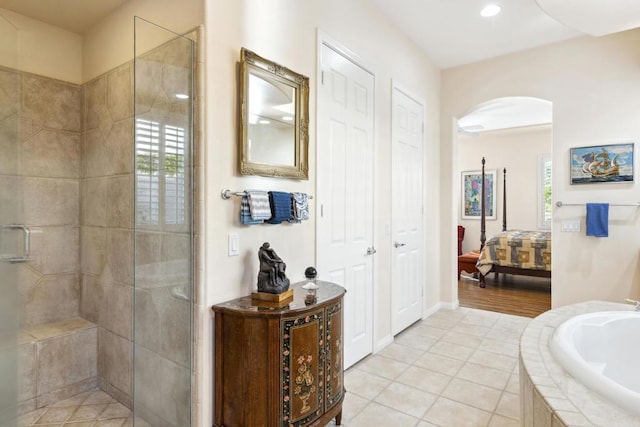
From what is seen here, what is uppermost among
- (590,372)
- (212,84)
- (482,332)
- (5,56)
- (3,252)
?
(5,56)

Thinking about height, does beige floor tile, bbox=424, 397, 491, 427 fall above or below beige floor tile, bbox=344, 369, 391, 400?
below

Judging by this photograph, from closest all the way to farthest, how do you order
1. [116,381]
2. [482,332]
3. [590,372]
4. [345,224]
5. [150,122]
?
1. [590,372]
2. [150,122]
3. [116,381]
4. [345,224]
5. [482,332]

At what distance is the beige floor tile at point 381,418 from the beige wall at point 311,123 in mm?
915

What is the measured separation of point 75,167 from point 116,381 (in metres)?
1.63

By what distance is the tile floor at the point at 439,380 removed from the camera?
7.44ft

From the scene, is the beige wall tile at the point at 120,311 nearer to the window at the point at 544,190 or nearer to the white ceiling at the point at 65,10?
the white ceiling at the point at 65,10

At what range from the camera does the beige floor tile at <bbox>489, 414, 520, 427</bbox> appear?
218 cm

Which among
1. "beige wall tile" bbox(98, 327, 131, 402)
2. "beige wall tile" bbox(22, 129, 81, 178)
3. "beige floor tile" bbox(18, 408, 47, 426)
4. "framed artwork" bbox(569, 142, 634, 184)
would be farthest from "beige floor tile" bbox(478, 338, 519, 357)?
"beige wall tile" bbox(22, 129, 81, 178)

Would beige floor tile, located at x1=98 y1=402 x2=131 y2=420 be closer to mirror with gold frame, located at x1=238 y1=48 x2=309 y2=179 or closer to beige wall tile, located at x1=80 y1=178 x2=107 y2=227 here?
beige wall tile, located at x1=80 y1=178 x2=107 y2=227

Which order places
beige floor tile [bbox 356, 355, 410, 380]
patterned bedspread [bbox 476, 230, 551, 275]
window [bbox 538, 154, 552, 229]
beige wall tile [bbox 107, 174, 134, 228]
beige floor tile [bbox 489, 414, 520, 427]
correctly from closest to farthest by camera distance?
beige floor tile [bbox 489, 414, 520, 427] → beige wall tile [bbox 107, 174, 134, 228] → beige floor tile [bbox 356, 355, 410, 380] → patterned bedspread [bbox 476, 230, 551, 275] → window [bbox 538, 154, 552, 229]

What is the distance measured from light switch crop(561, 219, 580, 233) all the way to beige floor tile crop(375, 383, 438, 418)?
8.33 feet

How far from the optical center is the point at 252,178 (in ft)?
6.85

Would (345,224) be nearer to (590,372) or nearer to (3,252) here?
(590,372)

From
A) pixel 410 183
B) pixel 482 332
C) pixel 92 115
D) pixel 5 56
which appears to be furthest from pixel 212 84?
pixel 482 332
